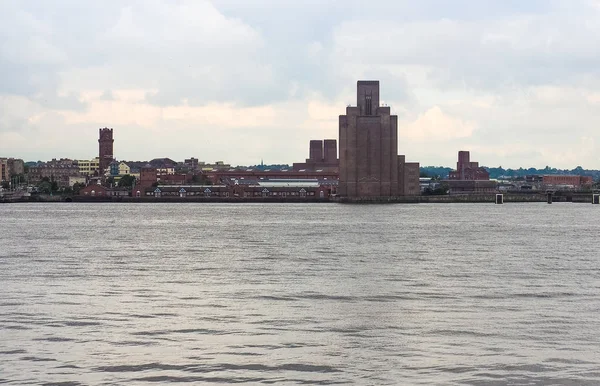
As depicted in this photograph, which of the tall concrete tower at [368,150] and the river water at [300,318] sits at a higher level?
the tall concrete tower at [368,150]

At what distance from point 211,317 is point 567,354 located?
940 cm

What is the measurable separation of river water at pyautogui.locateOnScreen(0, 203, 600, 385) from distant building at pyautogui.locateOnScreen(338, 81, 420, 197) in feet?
433

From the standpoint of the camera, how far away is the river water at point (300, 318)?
19.0 meters

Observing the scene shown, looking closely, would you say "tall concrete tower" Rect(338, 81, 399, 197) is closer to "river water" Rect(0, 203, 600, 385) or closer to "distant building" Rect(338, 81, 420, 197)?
"distant building" Rect(338, 81, 420, 197)

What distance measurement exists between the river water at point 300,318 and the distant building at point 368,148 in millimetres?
131938

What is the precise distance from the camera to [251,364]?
1955 centimetres

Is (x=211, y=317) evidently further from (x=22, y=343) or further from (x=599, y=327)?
(x=599, y=327)

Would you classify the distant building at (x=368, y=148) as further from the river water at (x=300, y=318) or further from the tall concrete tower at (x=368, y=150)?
the river water at (x=300, y=318)

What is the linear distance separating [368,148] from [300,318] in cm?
15771

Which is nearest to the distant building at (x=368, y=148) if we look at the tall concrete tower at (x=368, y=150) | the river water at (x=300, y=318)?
the tall concrete tower at (x=368, y=150)

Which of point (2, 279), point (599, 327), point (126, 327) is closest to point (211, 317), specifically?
point (126, 327)

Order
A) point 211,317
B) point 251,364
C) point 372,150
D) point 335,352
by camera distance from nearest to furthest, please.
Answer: point 251,364 → point 335,352 → point 211,317 → point 372,150

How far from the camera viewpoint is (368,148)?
182 metres

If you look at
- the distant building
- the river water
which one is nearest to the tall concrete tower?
the distant building
